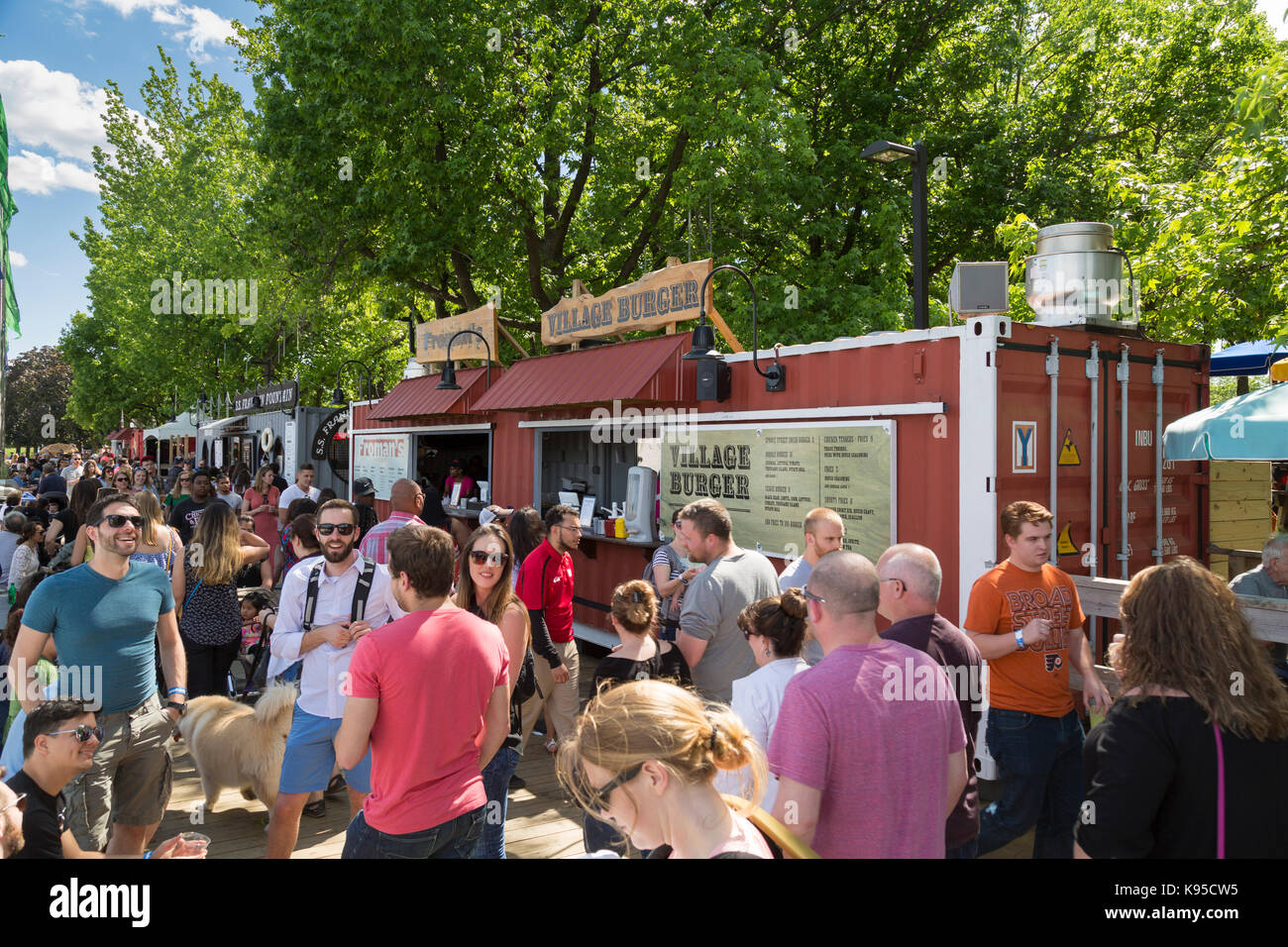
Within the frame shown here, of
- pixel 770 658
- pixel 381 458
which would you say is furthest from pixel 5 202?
pixel 770 658

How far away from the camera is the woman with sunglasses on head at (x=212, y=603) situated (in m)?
5.96

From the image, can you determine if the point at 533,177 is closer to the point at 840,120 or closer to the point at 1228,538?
the point at 840,120

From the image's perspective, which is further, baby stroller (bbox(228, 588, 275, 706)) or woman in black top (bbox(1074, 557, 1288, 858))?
baby stroller (bbox(228, 588, 275, 706))

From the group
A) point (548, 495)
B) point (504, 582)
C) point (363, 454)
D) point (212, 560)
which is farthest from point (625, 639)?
point (363, 454)

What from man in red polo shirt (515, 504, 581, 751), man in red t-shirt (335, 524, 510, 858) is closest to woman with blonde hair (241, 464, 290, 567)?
man in red polo shirt (515, 504, 581, 751)

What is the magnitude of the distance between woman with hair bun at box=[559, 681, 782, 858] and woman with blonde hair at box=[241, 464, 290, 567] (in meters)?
8.44

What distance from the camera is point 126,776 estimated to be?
162 inches

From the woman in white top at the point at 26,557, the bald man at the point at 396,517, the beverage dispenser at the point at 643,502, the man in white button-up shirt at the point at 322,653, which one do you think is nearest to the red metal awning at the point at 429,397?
the beverage dispenser at the point at 643,502

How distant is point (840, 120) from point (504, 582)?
52.0 feet

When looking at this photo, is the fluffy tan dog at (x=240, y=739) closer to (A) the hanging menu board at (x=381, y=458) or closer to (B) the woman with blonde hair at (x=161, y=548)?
(B) the woman with blonde hair at (x=161, y=548)

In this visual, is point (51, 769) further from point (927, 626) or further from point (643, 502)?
point (643, 502)

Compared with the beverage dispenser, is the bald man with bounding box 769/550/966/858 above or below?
below

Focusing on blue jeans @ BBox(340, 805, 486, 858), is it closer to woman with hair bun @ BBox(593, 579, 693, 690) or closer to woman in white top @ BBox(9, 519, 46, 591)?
woman with hair bun @ BBox(593, 579, 693, 690)

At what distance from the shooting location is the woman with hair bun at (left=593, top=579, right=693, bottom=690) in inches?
163
